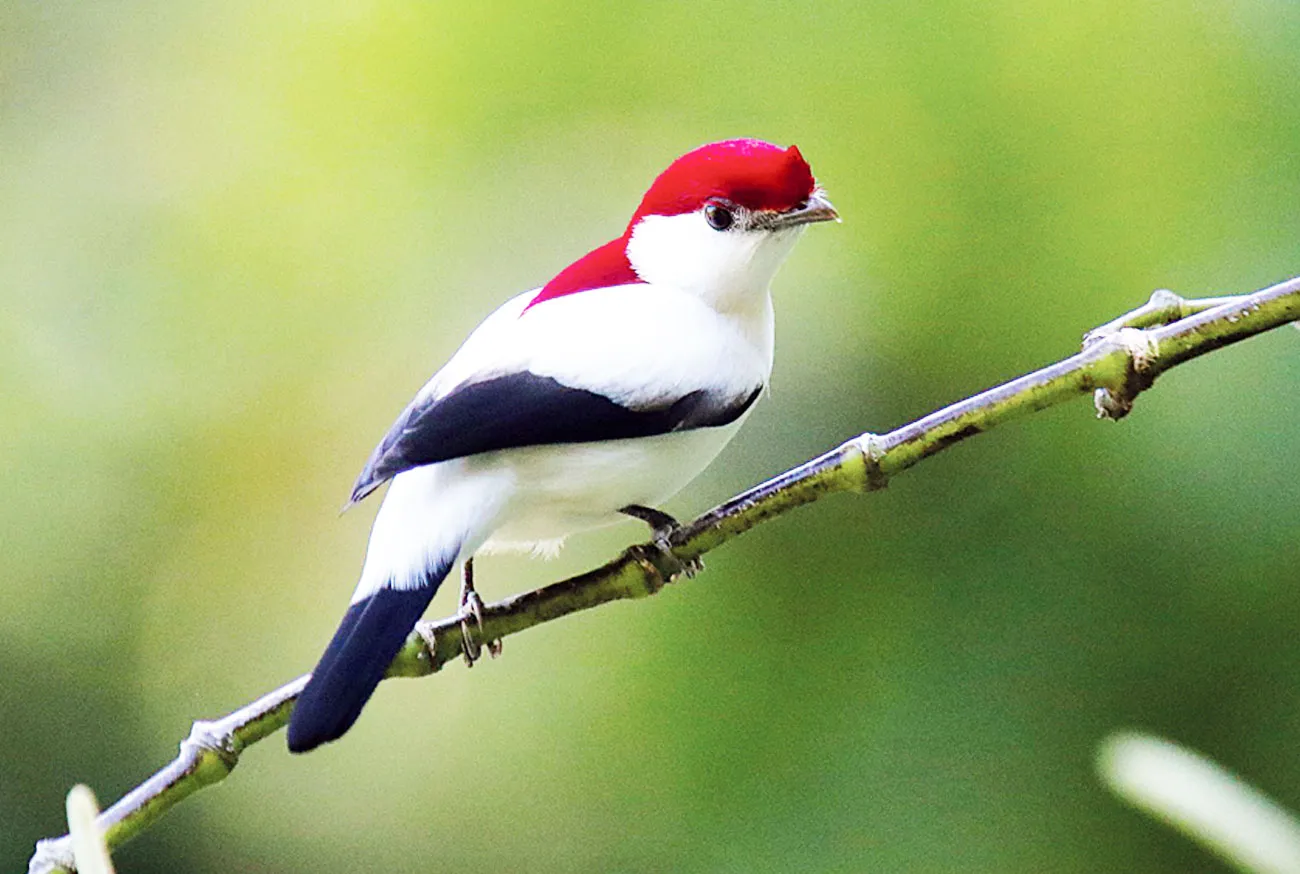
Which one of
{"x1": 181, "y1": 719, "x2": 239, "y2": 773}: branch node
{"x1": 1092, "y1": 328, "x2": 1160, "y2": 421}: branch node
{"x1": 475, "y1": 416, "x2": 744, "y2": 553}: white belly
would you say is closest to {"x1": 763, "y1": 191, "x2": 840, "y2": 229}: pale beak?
{"x1": 475, "y1": 416, "x2": 744, "y2": 553}: white belly

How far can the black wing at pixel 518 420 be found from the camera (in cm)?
69


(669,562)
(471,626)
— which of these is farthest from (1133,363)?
(471,626)

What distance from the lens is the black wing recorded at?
2.27 feet

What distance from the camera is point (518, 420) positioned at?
723 millimetres

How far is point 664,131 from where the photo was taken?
1624 millimetres

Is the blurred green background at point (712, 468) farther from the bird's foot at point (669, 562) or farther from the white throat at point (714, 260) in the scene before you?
the bird's foot at point (669, 562)

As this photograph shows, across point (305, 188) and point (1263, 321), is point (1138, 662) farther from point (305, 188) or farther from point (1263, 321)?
point (305, 188)

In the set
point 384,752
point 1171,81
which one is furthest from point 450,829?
point 1171,81

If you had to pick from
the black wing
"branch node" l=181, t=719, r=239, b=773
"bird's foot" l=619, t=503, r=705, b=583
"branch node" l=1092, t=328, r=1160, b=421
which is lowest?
"branch node" l=181, t=719, r=239, b=773

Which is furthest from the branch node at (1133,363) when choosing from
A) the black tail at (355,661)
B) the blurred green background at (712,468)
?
the blurred green background at (712,468)

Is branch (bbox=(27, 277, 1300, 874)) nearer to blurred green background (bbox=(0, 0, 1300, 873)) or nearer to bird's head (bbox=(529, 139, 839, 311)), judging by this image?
bird's head (bbox=(529, 139, 839, 311))

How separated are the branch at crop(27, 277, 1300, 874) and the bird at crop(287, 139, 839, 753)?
0.04 m

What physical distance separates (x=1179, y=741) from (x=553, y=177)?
900mm

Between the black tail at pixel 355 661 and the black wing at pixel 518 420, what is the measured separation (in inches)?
2.4
